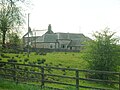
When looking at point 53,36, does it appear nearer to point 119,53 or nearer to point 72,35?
point 72,35

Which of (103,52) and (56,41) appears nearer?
(103,52)

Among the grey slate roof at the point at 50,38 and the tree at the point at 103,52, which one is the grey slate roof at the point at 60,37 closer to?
the grey slate roof at the point at 50,38

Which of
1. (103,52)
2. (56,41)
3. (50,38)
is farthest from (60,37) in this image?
(103,52)

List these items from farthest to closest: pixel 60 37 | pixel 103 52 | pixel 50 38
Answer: pixel 60 37, pixel 50 38, pixel 103 52

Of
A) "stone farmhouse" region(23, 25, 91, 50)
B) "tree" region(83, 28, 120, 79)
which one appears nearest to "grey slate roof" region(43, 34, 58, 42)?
"stone farmhouse" region(23, 25, 91, 50)

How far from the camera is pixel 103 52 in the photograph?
2820cm

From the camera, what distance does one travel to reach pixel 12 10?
22.3 metres

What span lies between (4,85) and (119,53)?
52.6 feet

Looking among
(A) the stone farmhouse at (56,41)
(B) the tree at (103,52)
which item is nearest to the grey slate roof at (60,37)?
(A) the stone farmhouse at (56,41)

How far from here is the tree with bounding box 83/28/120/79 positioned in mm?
28203

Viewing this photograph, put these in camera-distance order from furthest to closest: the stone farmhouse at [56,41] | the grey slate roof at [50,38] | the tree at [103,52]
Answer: the stone farmhouse at [56,41], the grey slate roof at [50,38], the tree at [103,52]

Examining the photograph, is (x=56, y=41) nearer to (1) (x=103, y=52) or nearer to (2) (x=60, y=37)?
(2) (x=60, y=37)

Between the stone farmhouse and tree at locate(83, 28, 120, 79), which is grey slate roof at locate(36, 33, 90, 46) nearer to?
the stone farmhouse

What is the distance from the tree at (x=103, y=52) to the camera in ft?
92.5
